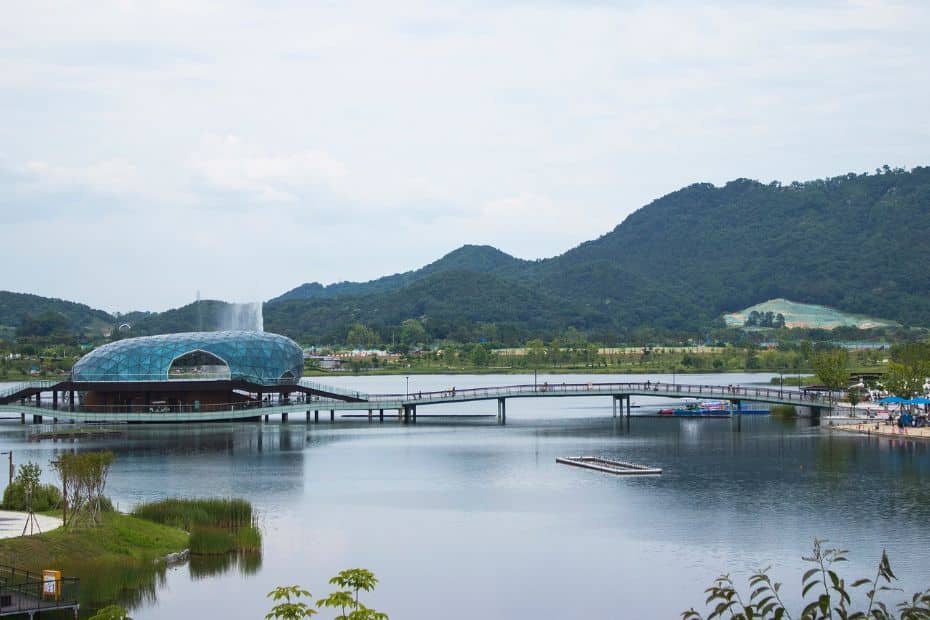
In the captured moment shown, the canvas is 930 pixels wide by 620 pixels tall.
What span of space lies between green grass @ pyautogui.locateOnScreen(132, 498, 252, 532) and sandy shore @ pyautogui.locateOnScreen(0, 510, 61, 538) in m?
4.33

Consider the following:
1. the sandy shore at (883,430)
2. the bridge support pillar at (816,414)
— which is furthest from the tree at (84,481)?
the bridge support pillar at (816,414)

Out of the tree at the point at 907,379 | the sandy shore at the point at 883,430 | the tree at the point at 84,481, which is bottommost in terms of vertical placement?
the sandy shore at the point at 883,430

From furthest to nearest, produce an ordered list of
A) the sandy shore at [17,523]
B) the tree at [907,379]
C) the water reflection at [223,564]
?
the tree at [907,379], the water reflection at [223,564], the sandy shore at [17,523]

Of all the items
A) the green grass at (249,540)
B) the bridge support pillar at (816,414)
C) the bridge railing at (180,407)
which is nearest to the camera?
the green grass at (249,540)

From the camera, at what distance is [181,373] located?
3597 inches

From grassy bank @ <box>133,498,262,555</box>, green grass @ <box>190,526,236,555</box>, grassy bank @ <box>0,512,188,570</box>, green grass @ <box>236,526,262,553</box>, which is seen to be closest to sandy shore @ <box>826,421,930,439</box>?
grassy bank @ <box>133,498,262,555</box>

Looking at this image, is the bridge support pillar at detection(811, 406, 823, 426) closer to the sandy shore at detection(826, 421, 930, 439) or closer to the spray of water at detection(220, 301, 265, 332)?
the sandy shore at detection(826, 421, 930, 439)

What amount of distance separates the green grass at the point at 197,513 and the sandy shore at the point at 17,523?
433 centimetres

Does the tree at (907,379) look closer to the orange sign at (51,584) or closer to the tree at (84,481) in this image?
the tree at (84,481)

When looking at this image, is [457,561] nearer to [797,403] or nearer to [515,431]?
[515,431]

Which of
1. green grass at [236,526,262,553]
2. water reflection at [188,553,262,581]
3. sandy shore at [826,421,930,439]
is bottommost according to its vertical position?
water reflection at [188,553,262,581]

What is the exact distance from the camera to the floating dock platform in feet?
193

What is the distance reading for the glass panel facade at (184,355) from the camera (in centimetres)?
9106

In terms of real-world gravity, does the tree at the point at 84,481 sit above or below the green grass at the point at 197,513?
above
